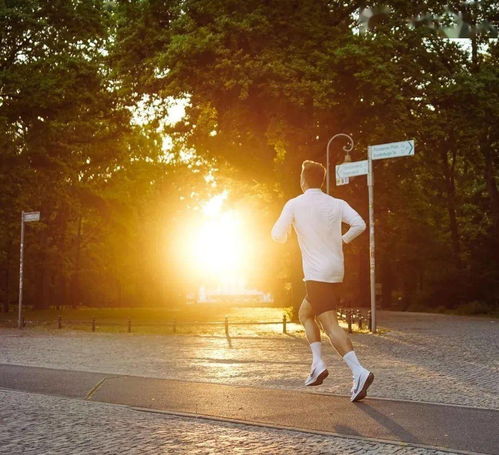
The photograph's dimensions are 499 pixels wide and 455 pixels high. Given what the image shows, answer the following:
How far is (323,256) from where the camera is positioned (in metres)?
7.54

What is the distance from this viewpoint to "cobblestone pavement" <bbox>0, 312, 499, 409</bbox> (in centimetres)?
941

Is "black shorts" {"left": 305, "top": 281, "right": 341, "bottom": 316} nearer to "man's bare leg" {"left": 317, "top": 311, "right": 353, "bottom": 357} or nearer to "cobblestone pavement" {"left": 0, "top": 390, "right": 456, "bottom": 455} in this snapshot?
"man's bare leg" {"left": 317, "top": 311, "right": 353, "bottom": 357}

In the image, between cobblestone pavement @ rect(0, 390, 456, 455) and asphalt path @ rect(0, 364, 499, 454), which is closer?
cobblestone pavement @ rect(0, 390, 456, 455)

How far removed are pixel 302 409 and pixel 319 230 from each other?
1.56 m

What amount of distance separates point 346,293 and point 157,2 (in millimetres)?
29114

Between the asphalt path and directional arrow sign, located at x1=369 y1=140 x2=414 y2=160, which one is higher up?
directional arrow sign, located at x1=369 y1=140 x2=414 y2=160

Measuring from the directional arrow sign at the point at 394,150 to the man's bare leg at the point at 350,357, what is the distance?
9822mm

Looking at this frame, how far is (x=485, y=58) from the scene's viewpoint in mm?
37812

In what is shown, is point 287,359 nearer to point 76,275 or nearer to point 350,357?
point 350,357

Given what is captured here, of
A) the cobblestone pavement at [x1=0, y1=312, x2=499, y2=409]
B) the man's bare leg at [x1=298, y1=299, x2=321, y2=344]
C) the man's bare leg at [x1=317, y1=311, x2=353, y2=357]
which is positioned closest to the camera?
the man's bare leg at [x1=317, y1=311, x2=353, y2=357]

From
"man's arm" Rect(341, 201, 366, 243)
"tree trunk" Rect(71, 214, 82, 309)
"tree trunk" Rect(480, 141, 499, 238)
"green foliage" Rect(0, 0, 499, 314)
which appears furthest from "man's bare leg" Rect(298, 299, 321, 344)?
"tree trunk" Rect(71, 214, 82, 309)

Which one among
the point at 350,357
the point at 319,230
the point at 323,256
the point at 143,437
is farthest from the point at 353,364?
the point at 143,437

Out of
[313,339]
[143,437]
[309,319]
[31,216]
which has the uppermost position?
[31,216]

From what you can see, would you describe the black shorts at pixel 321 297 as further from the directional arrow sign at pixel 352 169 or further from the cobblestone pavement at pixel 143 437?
the directional arrow sign at pixel 352 169
